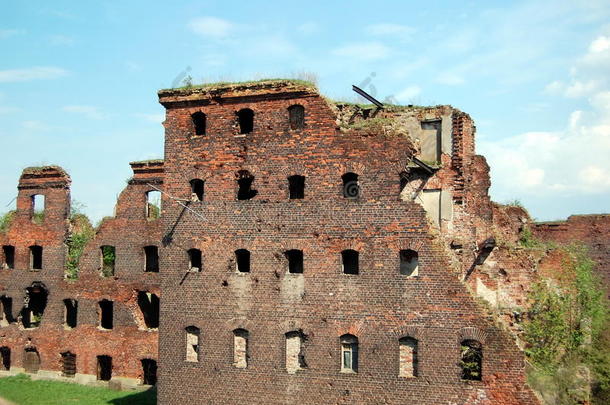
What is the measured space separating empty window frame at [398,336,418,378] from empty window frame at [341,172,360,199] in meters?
4.37

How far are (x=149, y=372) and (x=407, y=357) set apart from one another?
13.9m

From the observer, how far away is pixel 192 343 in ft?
69.9

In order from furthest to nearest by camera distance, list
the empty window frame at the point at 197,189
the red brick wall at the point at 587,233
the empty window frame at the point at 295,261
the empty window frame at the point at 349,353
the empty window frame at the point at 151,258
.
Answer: the red brick wall at the point at 587,233 → the empty window frame at the point at 151,258 → the empty window frame at the point at 197,189 → the empty window frame at the point at 295,261 → the empty window frame at the point at 349,353

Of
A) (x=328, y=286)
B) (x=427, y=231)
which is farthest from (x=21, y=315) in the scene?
(x=427, y=231)

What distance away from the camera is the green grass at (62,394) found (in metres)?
25.9

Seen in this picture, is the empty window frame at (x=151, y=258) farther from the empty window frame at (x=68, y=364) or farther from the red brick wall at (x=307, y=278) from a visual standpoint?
the red brick wall at (x=307, y=278)

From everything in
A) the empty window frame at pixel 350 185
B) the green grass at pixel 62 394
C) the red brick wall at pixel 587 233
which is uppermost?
the empty window frame at pixel 350 185

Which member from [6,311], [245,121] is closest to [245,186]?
[245,121]

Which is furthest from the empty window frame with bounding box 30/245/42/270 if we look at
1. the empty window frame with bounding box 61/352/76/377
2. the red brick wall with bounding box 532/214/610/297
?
the red brick wall with bounding box 532/214/610/297

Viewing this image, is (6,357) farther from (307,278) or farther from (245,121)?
(307,278)

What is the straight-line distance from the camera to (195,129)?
22.1 m

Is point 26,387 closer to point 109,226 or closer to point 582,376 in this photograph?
point 109,226

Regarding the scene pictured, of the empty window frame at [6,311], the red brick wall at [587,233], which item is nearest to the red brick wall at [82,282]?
the empty window frame at [6,311]

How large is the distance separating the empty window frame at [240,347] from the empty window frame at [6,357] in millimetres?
16194
